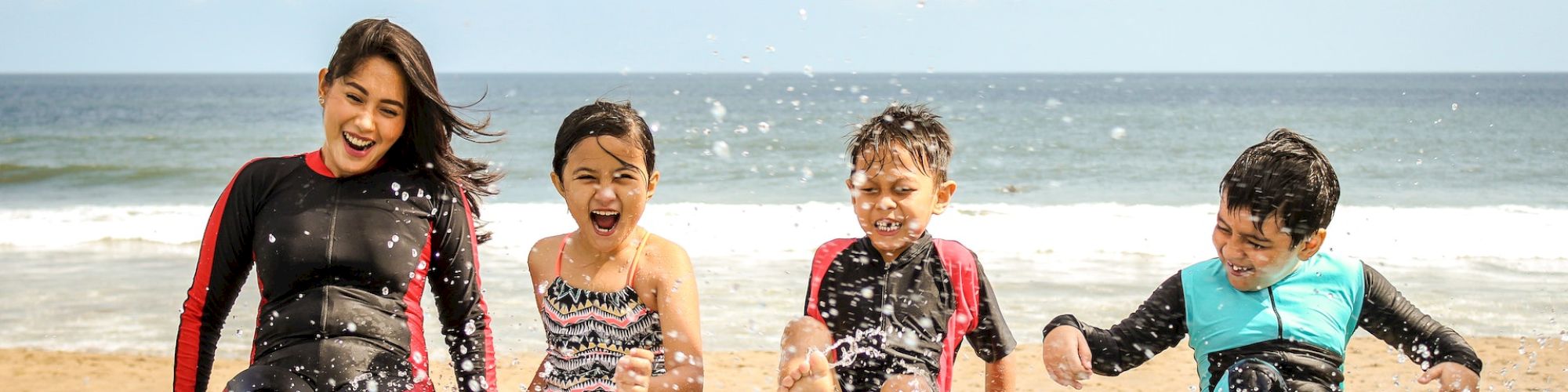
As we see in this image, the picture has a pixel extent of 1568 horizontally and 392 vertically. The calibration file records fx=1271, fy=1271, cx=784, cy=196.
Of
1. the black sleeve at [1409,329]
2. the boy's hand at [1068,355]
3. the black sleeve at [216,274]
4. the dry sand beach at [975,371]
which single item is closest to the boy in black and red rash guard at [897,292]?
the boy's hand at [1068,355]

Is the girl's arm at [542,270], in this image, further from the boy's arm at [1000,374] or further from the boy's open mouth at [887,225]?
the boy's arm at [1000,374]

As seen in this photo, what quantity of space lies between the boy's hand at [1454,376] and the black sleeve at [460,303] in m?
2.55

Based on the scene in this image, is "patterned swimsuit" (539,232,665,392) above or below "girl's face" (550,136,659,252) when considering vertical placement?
below

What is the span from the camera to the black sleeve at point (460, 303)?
3.71 m

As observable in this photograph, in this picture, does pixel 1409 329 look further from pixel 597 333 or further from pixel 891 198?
pixel 597 333

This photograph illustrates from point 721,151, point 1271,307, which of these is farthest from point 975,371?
point 721,151

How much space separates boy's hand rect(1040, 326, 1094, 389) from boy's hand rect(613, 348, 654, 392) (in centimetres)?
107

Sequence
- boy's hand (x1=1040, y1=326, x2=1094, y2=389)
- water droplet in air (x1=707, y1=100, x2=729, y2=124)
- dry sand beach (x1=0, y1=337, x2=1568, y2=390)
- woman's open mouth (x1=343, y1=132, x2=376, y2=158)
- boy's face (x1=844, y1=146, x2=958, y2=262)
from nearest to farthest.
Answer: boy's hand (x1=1040, y1=326, x2=1094, y2=389) < boy's face (x1=844, y1=146, x2=958, y2=262) < woman's open mouth (x1=343, y1=132, x2=376, y2=158) < dry sand beach (x1=0, y1=337, x2=1568, y2=390) < water droplet in air (x1=707, y1=100, x2=729, y2=124)

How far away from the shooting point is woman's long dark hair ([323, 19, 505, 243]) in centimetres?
370

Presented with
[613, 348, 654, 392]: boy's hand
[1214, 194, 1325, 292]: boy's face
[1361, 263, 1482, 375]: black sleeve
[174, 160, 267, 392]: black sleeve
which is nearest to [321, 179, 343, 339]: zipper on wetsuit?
[174, 160, 267, 392]: black sleeve

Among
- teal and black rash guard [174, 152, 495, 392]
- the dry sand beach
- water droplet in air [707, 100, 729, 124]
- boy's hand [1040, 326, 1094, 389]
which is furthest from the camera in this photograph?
water droplet in air [707, 100, 729, 124]

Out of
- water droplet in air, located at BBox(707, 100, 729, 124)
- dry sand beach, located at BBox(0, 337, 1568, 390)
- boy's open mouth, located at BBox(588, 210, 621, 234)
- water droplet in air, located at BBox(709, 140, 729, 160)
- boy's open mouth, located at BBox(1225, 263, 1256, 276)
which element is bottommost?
dry sand beach, located at BBox(0, 337, 1568, 390)

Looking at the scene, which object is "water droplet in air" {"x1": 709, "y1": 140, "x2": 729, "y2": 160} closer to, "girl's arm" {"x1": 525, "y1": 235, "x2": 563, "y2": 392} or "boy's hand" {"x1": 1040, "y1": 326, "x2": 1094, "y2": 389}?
"girl's arm" {"x1": 525, "y1": 235, "x2": 563, "y2": 392}

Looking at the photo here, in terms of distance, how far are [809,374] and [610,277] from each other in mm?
730
